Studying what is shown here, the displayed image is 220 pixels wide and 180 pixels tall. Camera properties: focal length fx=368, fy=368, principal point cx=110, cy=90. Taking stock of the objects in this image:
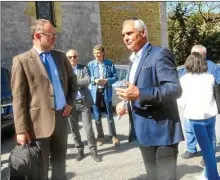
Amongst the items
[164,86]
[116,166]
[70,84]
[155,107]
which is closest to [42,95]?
[70,84]

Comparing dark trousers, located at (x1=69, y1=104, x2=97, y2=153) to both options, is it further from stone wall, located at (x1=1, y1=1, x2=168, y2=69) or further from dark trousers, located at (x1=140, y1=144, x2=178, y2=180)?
stone wall, located at (x1=1, y1=1, x2=168, y2=69)

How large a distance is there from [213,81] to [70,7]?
9.83 metres

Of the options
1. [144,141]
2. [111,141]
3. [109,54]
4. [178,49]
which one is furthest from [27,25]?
[178,49]

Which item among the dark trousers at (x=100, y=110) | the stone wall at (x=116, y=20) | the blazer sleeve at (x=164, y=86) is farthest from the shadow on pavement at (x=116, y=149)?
the stone wall at (x=116, y=20)

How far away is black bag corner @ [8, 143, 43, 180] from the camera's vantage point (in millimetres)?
3168

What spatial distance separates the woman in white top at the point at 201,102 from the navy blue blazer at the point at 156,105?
4.39 ft

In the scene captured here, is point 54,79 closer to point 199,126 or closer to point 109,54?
point 199,126

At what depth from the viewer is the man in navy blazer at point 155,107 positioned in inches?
109

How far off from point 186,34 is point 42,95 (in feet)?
74.6

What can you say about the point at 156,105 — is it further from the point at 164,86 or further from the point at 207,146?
the point at 207,146

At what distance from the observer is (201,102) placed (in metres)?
4.24

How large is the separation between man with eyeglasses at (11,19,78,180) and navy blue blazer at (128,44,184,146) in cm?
92

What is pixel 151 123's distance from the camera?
287 cm

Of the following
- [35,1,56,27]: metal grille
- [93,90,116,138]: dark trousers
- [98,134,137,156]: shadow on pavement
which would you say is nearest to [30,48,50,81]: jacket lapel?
[98,134,137,156]: shadow on pavement
